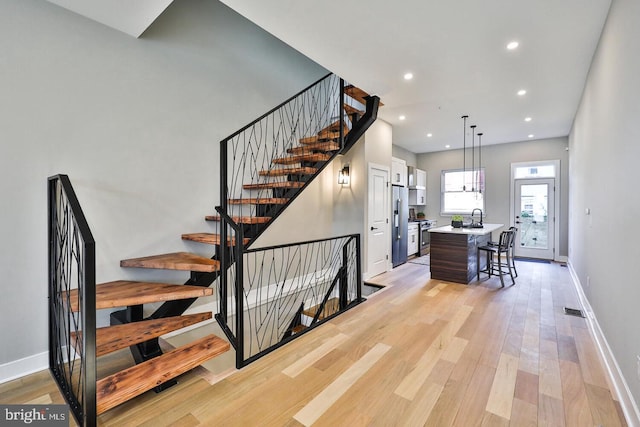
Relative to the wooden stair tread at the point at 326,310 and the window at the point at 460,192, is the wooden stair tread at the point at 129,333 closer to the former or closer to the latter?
the wooden stair tread at the point at 326,310

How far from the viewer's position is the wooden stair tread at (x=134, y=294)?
6.54ft

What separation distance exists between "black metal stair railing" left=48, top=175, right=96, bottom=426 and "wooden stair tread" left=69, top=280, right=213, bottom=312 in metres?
0.14

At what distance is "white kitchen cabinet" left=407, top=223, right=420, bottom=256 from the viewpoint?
6.83 m

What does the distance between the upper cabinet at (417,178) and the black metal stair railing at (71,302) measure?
6934mm

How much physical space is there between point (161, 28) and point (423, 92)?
341cm

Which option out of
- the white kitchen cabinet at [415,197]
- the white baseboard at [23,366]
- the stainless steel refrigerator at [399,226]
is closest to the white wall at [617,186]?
the stainless steel refrigerator at [399,226]

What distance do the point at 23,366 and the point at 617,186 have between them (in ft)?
15.7

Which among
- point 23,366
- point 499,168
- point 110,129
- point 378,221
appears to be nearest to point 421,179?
point 499,168

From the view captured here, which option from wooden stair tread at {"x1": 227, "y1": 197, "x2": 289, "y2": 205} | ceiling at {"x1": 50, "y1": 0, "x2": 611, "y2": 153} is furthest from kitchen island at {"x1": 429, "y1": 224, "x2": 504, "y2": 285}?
wooden stair tread at {"x1": 227, "y1": 197, "x2": 289, "y2": 205}

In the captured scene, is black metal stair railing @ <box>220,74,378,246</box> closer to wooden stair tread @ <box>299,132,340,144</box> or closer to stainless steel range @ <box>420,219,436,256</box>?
wooden stair tread @ <box>299,132,340,144</box>

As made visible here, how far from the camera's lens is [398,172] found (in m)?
6.38

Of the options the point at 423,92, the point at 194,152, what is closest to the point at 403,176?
the point at 423,92

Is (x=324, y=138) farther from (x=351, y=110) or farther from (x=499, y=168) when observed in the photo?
(x=499, y=168)

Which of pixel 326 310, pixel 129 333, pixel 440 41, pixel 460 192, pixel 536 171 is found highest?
pixel 440 41
